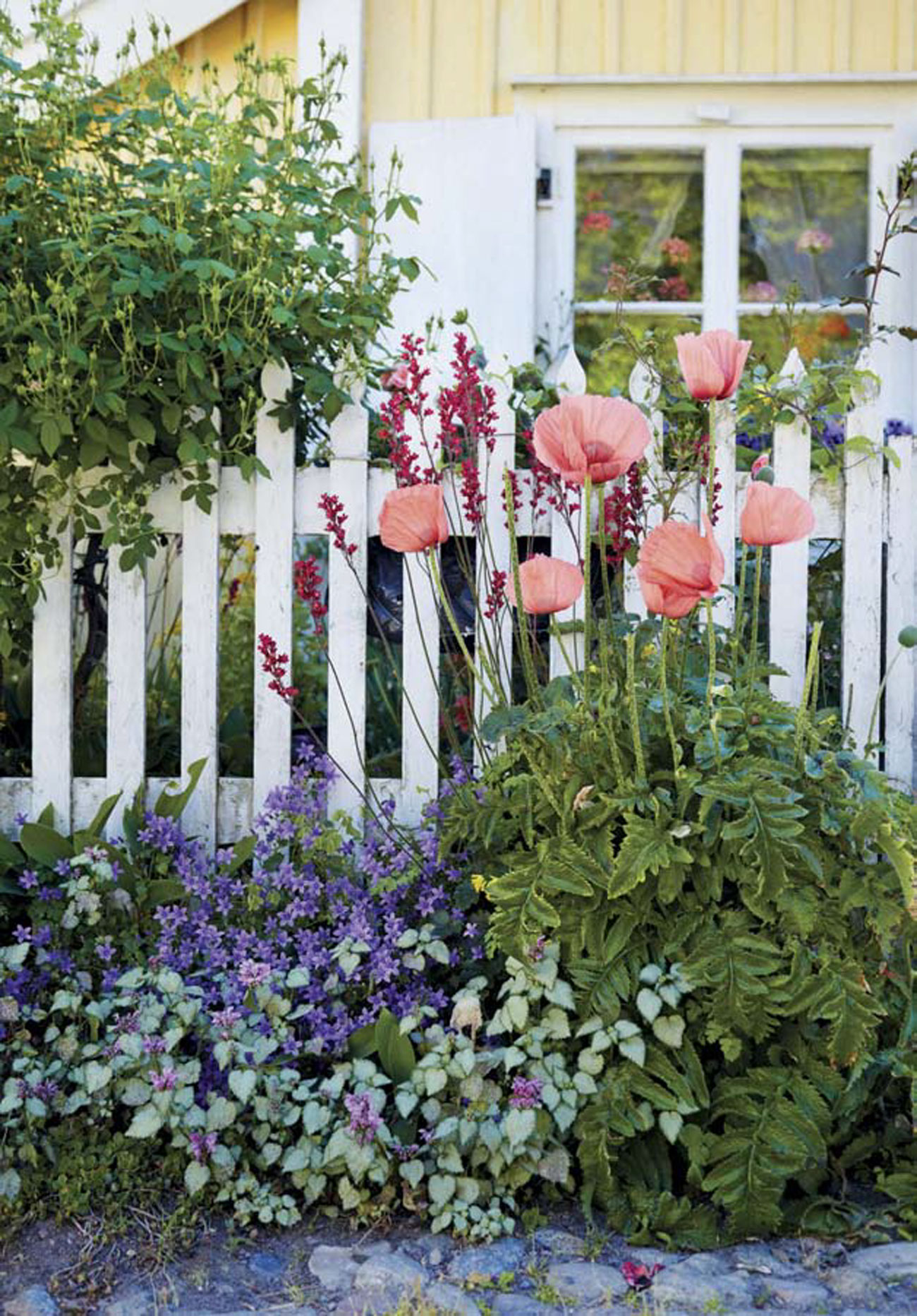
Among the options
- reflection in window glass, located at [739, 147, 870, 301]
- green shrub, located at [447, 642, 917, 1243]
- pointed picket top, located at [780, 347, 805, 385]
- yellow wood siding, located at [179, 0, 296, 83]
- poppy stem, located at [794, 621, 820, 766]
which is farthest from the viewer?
reflection in window glass, located at [739, 147, 870, 301]

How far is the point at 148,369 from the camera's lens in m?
3.01

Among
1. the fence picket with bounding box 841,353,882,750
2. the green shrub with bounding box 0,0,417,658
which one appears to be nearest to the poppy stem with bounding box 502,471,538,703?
the green shrub with bounding box 0,0,417,658

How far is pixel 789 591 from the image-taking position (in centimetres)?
321

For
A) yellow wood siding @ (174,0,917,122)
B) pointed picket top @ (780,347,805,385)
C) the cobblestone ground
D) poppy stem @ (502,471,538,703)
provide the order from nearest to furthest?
the cobblestone ground < poppy stem @ (502,471,538,703) < pointed picket top @ (780,347,805,385) < yellow wood siding @ (174,0,917,122)

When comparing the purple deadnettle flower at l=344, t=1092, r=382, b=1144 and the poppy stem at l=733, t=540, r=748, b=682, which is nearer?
the purple deadnettle flower at l=344, t=1092, r=382, b=1144

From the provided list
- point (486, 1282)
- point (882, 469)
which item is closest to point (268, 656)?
point (486, 1282)

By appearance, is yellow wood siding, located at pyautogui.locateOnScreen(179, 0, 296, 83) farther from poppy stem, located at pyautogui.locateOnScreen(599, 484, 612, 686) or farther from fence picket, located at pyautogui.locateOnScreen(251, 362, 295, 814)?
poppy stem, located at pyautogui.locateOnScreen(599, 484, 612, 686)

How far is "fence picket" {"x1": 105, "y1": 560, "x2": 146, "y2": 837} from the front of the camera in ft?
10.7

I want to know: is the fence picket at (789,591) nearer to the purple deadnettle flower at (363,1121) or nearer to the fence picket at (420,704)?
the fence picket at (420,704)

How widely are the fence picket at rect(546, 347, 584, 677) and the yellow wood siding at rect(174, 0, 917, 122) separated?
218 centimetres

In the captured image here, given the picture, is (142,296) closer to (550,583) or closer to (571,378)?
(571,378)

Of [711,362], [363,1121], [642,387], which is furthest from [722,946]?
[642,387]

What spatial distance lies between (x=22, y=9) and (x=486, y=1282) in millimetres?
4470

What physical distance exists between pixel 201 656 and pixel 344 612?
34cm
